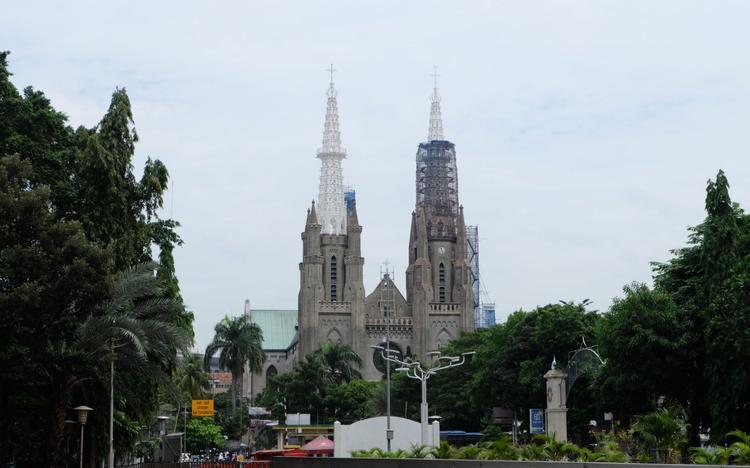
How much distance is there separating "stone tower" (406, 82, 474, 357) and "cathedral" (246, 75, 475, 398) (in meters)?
0.11

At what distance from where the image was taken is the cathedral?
13262 cm

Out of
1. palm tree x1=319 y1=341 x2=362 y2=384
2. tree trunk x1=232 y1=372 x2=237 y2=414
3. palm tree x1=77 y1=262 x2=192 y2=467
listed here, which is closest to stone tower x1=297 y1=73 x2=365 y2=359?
palm tree x1=319 y1=341 x2=362 y2=384

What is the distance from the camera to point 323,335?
435ft

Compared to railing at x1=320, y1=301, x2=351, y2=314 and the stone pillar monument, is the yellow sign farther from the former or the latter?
railing at x1=320, y1=301, x2=351, y2=314

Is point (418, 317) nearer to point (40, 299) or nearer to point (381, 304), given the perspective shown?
point (381, 304)

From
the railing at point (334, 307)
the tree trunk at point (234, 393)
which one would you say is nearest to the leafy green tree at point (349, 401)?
the tree trunk at point (234, 393)

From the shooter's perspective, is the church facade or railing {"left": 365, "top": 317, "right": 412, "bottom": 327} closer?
the church facade

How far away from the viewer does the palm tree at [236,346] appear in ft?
355

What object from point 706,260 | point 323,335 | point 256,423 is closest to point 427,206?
point 323,335

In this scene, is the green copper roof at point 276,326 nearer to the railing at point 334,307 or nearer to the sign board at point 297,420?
the railing at point 334,307

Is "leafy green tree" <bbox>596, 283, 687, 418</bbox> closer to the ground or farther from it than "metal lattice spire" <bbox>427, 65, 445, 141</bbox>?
closer to the ground

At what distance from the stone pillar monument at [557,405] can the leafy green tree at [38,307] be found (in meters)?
19.9

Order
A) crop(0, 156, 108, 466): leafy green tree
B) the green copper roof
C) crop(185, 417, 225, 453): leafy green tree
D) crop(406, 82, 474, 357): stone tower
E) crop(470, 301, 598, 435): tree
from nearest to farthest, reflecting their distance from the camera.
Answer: crop(0, 156, 108, 466): leafy green tree, crop(470, 301, 598, 435): tree, crop(185, 417, 225, 453): leafy green tree, crop(406, 82, 474, 357): stone tower, the green copper roof

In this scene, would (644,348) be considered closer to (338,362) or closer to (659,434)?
(659,434)
